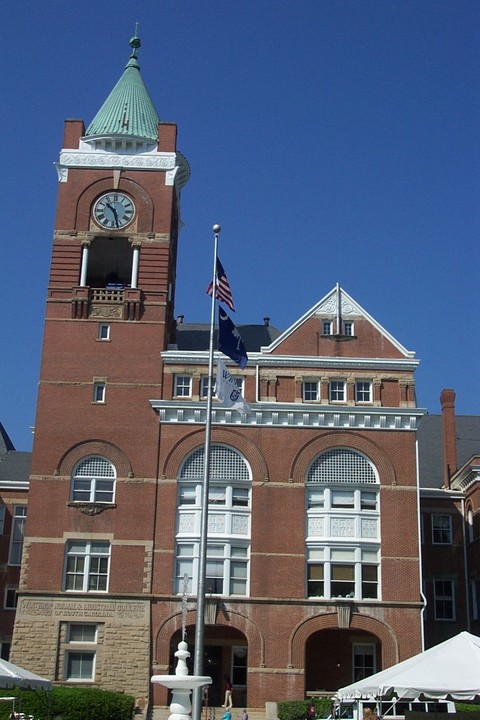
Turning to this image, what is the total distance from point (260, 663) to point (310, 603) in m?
3.47

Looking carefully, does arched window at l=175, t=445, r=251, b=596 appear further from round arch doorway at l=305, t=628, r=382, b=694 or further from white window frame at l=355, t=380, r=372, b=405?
white window frame at l=355, t=380, r=372, b=405

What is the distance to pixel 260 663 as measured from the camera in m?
44.5

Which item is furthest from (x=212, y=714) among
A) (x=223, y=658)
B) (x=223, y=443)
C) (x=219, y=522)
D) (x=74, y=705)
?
(x=223, y=443)

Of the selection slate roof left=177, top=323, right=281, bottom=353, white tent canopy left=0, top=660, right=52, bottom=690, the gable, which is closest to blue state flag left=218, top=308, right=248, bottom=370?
white tent canopy left=0, top=660, right=52, bottom=690

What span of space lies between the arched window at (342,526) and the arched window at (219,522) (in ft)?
10.1

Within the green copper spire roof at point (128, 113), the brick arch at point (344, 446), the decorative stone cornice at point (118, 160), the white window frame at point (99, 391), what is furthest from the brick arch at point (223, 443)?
the green copper spire roof at point (128, 113)

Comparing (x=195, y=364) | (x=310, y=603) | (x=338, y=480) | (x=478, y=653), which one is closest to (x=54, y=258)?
(x=195, y=364)

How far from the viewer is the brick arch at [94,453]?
47688 millimetres

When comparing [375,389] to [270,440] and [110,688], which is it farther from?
[110,688]

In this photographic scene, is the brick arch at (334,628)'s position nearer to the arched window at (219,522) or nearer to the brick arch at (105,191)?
the arched window at (219,522)

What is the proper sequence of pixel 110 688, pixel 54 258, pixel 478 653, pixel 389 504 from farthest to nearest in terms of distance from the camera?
pixel 54 258, pixel 389 504, pixel 110 688, pixel 478 653

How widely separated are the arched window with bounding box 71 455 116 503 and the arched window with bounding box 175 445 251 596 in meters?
3.35

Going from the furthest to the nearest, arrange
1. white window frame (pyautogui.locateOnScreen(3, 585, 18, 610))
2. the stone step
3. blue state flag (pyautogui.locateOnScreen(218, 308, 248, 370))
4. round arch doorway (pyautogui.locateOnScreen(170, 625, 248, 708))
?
white window frame (pyautogui.locateOnScreen(3, 585, 18, 610)), round arch doorway (pyautogui.locateOnScreen(170, 625, 248, 708)), the stone step, blue state flag (pyautogui.locateOnScreen(218, 308, 248, 370))

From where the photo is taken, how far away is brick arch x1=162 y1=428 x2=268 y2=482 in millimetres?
47531
